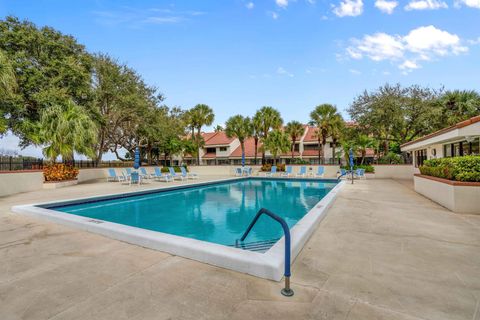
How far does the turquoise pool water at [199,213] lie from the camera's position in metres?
7.54

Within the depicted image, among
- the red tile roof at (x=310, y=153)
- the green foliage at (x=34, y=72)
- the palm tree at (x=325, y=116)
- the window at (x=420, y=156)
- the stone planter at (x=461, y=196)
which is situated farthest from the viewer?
the red tile roof at (x=310, y=153)

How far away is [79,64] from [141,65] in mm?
7315

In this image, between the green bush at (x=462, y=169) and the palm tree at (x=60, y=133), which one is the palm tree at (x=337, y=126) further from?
the palm tree at (x=60, y=133)

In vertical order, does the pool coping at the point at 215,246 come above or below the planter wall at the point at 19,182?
A: below

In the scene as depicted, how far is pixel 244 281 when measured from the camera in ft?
11.0

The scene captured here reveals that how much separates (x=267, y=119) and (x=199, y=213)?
73.8ft

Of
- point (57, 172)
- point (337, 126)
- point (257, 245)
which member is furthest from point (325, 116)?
point (57, 172)

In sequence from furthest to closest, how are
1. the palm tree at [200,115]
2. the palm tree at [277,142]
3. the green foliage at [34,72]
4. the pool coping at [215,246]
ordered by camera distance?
1. the palm tree at [200,115]
2. the palm tree at [277,142]
3. the green foliage at [34,72]
4. the pool coping at [215,246]

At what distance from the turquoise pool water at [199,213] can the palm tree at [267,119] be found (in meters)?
18.4

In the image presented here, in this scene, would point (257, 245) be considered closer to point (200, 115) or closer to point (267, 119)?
point (267, 119)

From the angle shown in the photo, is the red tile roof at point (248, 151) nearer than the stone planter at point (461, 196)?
No

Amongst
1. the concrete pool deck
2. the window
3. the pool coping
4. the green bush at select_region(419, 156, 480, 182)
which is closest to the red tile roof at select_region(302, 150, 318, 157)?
the window

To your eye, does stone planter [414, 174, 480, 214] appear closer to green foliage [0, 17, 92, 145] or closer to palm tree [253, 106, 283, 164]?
palm tree [253, 106, 283, 164]

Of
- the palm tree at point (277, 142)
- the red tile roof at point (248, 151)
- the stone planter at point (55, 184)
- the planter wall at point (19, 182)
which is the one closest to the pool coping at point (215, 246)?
the planter wall at point (19, 182)
